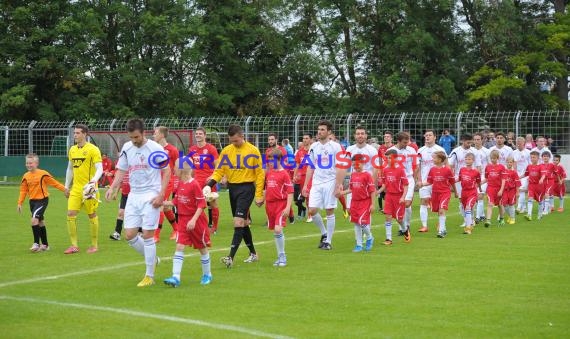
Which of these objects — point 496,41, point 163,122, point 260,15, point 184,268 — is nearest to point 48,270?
point 184,268

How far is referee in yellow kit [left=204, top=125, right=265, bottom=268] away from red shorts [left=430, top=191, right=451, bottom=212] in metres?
5.05

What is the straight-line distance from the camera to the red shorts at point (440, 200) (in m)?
15.2

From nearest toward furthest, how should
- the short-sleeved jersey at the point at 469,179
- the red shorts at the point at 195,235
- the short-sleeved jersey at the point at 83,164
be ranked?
the red shorts at the point at 195,235 < the short-sleeved jersey at the point at 83,164 < the short-sleeved jersey at the point at 469,179

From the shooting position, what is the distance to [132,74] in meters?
42.2

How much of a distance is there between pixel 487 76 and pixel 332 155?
2839cm

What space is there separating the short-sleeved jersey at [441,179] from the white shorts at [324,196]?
9.89 ft

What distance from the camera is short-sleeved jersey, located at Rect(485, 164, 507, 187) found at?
17484mm

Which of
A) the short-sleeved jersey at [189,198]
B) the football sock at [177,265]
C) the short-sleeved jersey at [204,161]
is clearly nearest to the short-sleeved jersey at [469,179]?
the short-sleeved jersey at [204,161]

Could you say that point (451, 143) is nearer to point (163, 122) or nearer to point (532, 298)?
point (163, 122)

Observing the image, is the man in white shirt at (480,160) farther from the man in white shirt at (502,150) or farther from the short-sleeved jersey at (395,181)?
the short-sleeved jersey at (395,181)

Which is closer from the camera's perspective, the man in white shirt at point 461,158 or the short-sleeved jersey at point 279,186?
the short-sleeved jersey at point 279,186

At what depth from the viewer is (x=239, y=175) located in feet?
37.1

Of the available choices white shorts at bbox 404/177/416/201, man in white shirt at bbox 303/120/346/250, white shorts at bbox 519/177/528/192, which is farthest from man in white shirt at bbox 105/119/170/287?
white shorts at bbox 519/177/528/192

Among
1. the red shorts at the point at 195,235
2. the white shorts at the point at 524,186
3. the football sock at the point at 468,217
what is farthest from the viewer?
the white shorts at the point at 524,186
